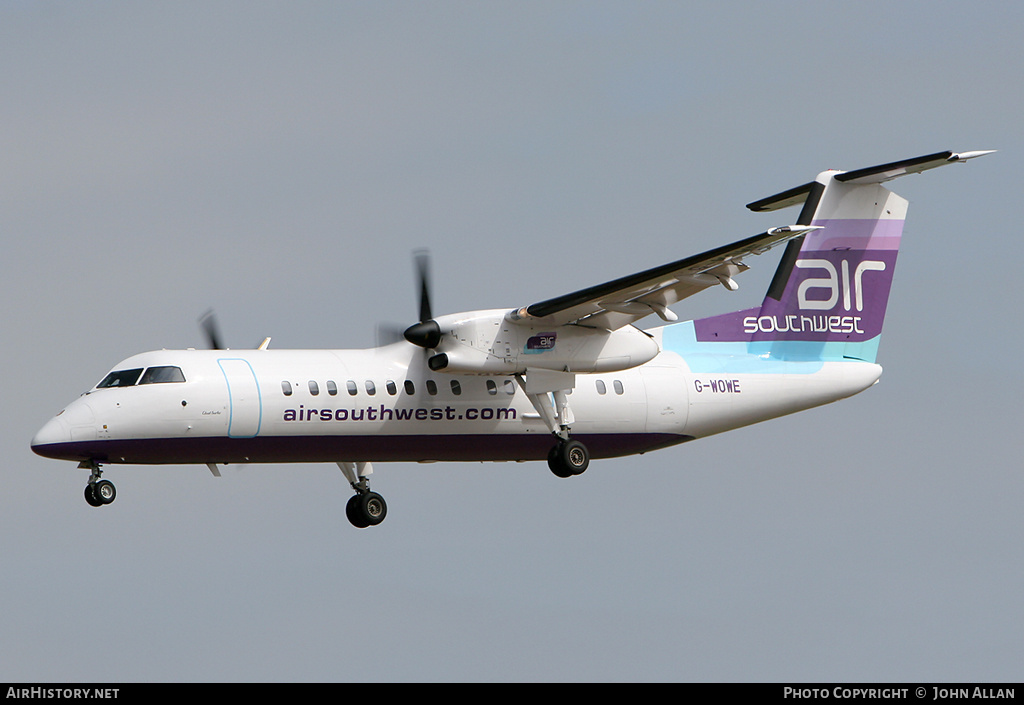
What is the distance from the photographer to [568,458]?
72.6ft

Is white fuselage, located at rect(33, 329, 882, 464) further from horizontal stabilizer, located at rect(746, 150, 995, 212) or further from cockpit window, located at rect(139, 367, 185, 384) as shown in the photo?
horizontal stabilizer, located at rect(746, 150, 995, 212)

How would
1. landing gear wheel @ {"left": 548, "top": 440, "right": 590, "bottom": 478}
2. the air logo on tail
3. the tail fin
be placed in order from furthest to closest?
the air logo on tail, the tail fin, landing gear wheel @ {"left": 548, "top": 440, "right": 590, "bottom": 478}

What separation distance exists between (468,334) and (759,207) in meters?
7.06

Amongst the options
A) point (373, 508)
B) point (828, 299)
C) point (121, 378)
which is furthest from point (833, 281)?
point (121, 378)

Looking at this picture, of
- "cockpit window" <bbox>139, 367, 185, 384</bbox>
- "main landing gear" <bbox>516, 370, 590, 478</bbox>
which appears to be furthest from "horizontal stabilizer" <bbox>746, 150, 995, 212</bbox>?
"cockpit window" <bbox>139, 367, 185, 384</bbox>

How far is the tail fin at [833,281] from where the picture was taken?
24609 millimetres

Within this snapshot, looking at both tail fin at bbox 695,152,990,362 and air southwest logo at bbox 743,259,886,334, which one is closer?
tail fin at bbox 695,152,990,362

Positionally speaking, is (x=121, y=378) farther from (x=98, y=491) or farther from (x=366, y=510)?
(x=366, y=510)

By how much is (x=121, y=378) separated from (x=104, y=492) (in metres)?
1.58

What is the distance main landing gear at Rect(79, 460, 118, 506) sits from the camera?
19.9 meters

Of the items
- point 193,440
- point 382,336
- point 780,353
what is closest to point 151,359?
point 193,440

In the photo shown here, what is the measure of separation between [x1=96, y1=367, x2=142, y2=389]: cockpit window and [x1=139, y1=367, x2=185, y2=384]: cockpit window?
13 centimetres

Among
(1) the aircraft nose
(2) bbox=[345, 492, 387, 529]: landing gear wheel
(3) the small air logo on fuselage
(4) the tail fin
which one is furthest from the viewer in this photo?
(4) the tail fin
